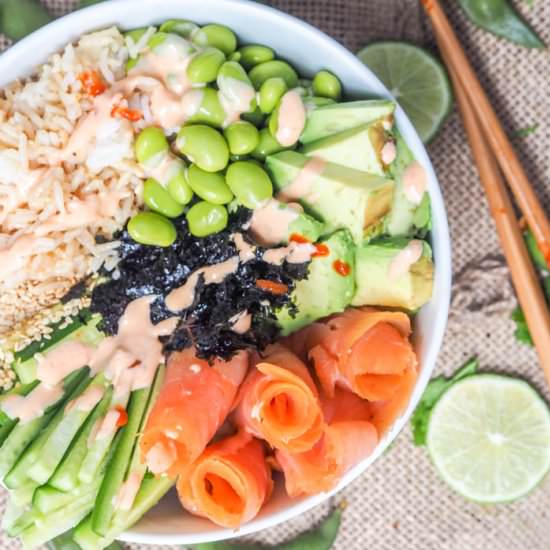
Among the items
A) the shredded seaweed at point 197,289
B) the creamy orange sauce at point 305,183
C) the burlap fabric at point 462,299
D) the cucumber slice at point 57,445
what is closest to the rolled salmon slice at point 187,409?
the shredded seaweed at point 197,289

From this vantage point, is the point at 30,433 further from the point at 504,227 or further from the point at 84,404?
the point at 504,227

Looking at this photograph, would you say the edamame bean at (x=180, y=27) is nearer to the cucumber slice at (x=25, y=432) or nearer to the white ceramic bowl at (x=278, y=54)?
the white ceramic bowl at (x=278, y=54)

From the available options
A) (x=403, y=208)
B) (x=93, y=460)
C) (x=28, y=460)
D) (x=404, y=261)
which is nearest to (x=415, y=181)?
(x=403, y=208)

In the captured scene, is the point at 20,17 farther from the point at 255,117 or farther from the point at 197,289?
the point at 197,289

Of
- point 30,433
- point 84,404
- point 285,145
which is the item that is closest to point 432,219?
point 285,145

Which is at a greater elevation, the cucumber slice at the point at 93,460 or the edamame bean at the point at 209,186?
the edamame bean at the point at 209,186
